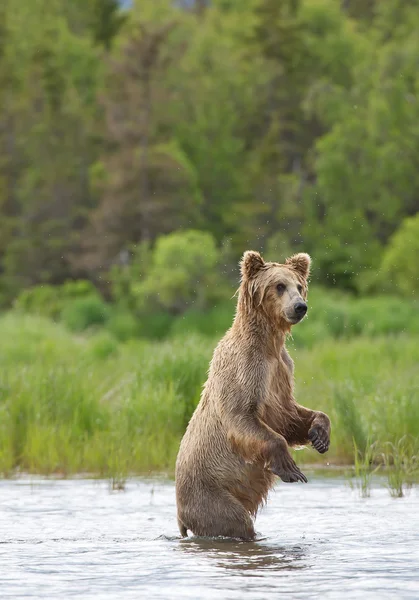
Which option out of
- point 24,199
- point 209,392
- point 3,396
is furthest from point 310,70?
point 209,392

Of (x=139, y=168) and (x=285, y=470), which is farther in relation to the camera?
(x=139, y=168)

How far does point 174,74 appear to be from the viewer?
187 ft

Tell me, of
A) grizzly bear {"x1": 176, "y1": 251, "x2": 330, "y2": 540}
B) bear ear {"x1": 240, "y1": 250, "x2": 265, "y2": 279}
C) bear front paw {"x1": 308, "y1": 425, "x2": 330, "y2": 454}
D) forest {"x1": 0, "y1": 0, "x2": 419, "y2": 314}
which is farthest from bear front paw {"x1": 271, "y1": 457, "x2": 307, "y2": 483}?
forest {"x1": 0, "y1": 0, "x2": 419, "y2": 314}

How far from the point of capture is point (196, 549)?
25.4 feet

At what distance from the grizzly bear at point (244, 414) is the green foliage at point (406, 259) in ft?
105

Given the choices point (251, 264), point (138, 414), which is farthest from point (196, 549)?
point (138, 414)

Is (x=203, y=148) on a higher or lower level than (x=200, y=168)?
higher

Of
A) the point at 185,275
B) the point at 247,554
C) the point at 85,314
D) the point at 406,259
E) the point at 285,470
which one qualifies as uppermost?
the point at 406,259

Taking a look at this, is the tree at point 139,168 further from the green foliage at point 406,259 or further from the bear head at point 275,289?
the bear head at point 275,289

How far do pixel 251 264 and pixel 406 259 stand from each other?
110 feet

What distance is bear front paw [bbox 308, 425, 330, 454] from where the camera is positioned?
311 inches

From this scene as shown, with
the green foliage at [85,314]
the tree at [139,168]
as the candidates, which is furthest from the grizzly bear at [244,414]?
the tree at [139,168]

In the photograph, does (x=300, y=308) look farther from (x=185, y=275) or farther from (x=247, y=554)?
(x=185, y=275)

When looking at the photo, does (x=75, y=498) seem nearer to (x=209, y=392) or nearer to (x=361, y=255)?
(x=209, y=392)
